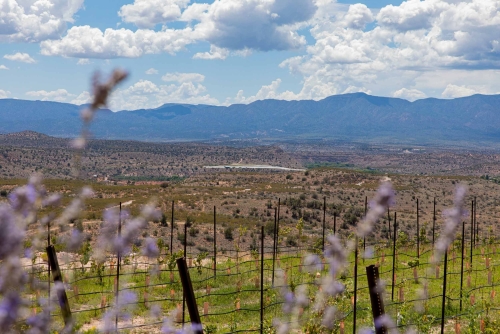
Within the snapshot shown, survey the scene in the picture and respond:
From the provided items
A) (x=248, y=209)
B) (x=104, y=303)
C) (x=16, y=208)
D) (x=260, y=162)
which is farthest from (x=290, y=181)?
(x=260, y=162)

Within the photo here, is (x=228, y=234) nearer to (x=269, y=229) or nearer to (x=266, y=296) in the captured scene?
(x=269, y=229)

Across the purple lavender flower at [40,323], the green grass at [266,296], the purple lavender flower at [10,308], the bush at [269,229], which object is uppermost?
the purple lavender flower at [10,308]

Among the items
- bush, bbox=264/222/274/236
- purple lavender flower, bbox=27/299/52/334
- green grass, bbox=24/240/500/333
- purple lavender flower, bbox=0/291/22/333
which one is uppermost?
purple lavender flower, bbox=0/291/22/333

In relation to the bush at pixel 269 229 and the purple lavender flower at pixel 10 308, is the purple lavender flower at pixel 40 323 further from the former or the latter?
the bush at pixel 269 229

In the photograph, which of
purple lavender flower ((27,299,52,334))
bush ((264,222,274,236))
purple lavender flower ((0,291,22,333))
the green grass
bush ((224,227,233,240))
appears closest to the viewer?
purple lavender flower ((0,291,22,333))

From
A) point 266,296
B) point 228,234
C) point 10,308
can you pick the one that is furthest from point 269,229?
point 10,308

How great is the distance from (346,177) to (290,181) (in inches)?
230

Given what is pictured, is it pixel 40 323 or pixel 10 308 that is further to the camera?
pixel 40 323

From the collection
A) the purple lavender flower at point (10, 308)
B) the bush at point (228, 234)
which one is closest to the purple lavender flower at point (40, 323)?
the purple lavender flower at point (10, 308)

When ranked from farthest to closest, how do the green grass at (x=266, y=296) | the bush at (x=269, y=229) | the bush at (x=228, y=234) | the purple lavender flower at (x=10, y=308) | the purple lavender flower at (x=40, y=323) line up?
1. the bush at (x=269, y=229)
2. the bush at (x=228, y=234)
3. the green grass at (x=266, y=296)
4. the purple lavender flower at (x=40, y=323)
5. the purple lavender flower at (x=10, y=308)

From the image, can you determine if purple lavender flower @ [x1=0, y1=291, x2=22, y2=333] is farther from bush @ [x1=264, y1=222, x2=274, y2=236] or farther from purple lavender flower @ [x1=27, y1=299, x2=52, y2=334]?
bush @ [x1=264, y1=222, x2=274, y2=236]

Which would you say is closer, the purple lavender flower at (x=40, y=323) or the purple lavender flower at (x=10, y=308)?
the purple lavender flower at (x=10, y=308)

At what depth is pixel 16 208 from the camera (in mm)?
1195

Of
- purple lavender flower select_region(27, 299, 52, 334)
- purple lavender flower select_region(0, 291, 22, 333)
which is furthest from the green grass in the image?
purple lavender flower select_region(0, 291, 22, 333)
